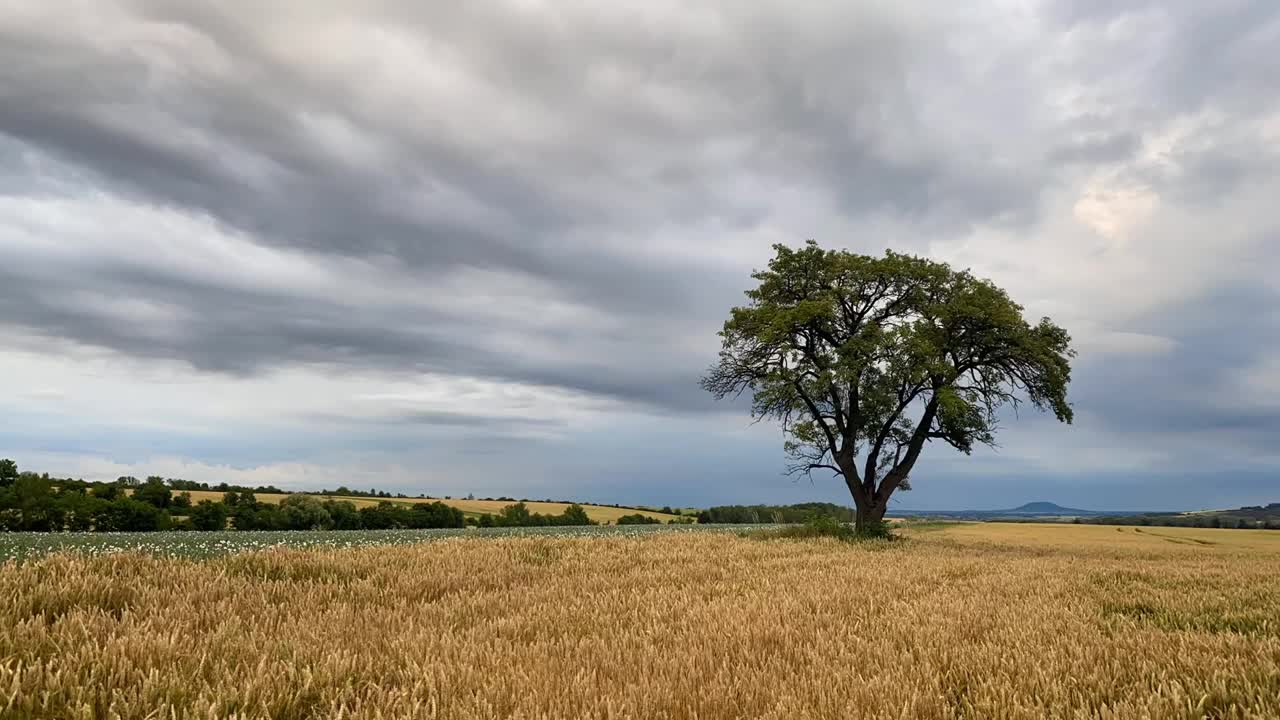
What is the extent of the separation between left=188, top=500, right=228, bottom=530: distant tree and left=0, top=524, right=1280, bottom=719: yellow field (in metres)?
60.2

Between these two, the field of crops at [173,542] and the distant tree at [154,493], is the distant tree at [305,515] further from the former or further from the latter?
the field of crops at [173,542]

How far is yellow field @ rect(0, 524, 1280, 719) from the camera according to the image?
3428mm

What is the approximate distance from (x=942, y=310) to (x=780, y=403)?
824cm

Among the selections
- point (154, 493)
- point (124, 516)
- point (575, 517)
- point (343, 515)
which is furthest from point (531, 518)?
point (124, 516)

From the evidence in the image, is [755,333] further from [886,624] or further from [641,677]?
[641,677]

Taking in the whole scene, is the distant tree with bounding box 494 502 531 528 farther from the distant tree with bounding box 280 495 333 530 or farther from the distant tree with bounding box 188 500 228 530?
the distant tree with bounding box 188 500 228 530

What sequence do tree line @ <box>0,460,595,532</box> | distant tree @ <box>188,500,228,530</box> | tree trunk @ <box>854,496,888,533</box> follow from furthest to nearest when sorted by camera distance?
distant tree @ <box>188,500,228,530</box>
tree line @ <box>0,460,595,532</box>
tree trunk @ <box>854,496,888,533</box>

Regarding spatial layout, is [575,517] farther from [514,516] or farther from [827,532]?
[827,532]

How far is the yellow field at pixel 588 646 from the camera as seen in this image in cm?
343

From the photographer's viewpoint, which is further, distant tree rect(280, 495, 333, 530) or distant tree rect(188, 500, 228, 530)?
distant tree rect(280, 495, 333, 530)

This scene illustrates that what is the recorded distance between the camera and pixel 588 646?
463 centimetres

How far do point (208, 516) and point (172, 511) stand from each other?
6.10 meters

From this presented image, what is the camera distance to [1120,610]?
292 inches

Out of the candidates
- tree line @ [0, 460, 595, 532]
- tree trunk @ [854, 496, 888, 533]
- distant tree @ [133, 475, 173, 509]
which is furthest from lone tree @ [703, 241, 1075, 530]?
distant tree @ [133, 475, 173, 509]
